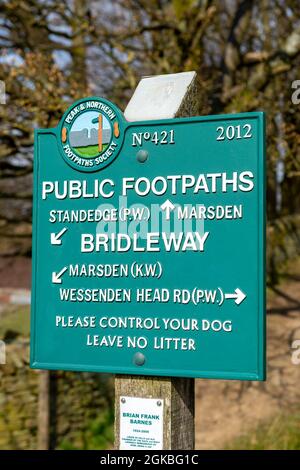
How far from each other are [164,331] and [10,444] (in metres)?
5.83

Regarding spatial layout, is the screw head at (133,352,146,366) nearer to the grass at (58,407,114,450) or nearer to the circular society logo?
the circular society logo

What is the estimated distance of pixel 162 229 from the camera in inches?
151

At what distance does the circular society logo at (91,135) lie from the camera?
4.05 meters

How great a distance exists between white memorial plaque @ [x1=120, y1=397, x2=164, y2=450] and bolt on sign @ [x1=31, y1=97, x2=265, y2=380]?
21 centimetres

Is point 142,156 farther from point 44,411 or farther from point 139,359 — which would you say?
point 44,411

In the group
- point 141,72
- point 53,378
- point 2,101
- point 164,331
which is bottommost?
point 53,378

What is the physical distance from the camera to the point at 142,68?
12.2 meters

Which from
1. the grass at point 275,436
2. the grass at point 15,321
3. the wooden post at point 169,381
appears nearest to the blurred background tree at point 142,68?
the grass at point 15,321

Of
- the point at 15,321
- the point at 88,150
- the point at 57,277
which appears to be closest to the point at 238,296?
the point at 57,277

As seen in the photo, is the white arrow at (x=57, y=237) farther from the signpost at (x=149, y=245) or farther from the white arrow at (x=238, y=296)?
the white arrow at (x=238, y=296)

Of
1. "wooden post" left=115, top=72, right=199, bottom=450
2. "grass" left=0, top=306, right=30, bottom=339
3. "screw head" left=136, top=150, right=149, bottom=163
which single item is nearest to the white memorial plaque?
"wooden post" left=115, top=72, right=199, bottom=450
